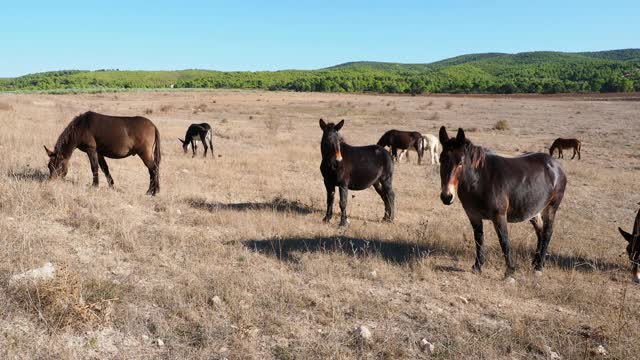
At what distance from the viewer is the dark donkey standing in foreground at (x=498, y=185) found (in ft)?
19.8

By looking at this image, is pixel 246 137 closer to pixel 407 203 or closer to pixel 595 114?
pixel 407 203

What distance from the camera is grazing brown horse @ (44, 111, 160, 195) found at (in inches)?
384

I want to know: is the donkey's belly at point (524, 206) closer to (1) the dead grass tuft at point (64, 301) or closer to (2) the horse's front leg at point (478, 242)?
(2) the horse's front leg at point (478, 242)

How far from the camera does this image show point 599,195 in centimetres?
1423

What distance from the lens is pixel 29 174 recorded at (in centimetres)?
1009

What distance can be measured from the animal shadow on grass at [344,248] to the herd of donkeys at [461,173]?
101cm

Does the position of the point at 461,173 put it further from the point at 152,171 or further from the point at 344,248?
the point at 152,171

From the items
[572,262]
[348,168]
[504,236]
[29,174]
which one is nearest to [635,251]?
[572,262]

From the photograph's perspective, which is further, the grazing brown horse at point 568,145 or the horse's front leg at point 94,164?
the grazing brown horse at point 568,145

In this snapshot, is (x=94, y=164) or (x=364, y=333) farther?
(x=94, y=164)

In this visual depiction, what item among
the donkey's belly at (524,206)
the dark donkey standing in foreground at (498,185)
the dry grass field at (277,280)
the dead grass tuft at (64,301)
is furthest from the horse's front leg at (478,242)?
the dead grass tuft at (64,301)

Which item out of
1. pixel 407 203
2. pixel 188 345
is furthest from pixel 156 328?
pixel 407 203

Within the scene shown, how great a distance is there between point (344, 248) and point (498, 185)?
8.53ft

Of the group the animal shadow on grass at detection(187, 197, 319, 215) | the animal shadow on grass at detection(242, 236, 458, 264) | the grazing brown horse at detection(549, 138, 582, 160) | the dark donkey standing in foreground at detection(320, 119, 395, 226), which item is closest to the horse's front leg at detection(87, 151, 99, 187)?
the animal shadow on grass at detection(187, 197, 319, 215)
